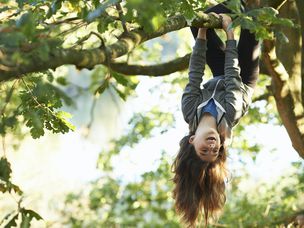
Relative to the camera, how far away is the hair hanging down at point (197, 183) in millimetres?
4836

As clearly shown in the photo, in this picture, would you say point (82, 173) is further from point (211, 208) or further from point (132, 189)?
point (211, 208)

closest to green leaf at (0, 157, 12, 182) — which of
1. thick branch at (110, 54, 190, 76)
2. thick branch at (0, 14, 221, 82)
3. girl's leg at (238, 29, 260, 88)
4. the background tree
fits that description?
the background tree

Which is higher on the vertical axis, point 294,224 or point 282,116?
point 282,116

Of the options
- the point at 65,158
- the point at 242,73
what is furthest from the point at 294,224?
the point at 65,158

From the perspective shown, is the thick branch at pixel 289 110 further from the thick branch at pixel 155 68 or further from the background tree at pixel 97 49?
the thick branch at pixel 155 68

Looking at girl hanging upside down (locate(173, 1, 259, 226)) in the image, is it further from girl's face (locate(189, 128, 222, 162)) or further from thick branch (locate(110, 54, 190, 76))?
thick branch (locate(110, 54, 190, 76))

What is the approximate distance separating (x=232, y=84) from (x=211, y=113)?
24 cm

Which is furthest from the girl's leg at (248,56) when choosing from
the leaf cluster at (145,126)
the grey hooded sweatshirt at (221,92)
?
the leaf cluster at (145,126)

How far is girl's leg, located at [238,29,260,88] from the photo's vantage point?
4719 mm

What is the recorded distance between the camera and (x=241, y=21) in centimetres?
331

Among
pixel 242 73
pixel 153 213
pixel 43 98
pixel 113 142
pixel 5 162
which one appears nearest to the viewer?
pixel 5 162

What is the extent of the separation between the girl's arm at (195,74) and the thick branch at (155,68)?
1.26 m

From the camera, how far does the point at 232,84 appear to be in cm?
446

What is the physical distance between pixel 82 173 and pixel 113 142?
23.0ft
